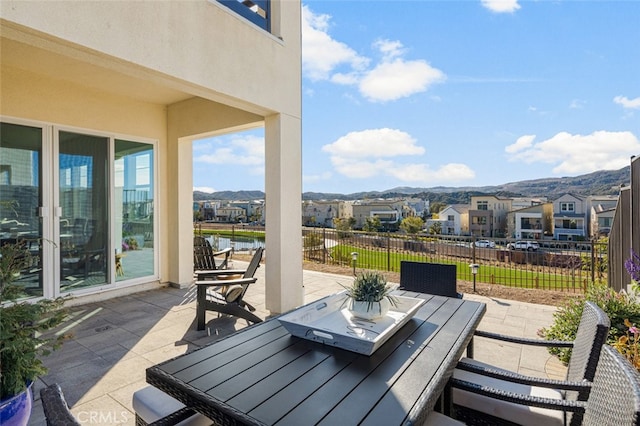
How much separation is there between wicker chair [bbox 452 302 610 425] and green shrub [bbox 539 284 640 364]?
113 centimetres

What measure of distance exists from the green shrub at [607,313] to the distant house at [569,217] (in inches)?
1700

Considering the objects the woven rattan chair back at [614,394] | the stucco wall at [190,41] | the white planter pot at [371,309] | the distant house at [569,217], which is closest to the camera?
the woven rattan chair back at [614,394]

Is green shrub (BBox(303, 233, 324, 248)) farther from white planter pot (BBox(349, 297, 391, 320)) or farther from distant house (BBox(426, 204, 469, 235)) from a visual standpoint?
distant house (BBox(426, 204, 469, 235))

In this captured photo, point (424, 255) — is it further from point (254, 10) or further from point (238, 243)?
point (254, 10)

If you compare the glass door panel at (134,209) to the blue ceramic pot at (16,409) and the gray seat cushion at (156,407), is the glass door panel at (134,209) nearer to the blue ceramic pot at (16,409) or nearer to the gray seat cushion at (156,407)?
the blue ceramic pot at (16,409)

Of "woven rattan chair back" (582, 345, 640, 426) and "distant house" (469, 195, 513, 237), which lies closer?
"woven rattan chair back" (582, 345, 640, 426)

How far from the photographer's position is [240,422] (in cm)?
117

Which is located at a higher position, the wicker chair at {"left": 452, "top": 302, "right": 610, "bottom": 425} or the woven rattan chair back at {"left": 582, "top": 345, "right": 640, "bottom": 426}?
the woven rattan chair back at {"left": 582, "top": 345, "right": 640, "bottom": 426}

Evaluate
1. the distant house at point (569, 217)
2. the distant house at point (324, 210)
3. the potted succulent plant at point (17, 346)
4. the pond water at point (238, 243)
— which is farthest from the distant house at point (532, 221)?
the potted succulent plant at point (17, 346)

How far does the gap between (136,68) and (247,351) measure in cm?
269

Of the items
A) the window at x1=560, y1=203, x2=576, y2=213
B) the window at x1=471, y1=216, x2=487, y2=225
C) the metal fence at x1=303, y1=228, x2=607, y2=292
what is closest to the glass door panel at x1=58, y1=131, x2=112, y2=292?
the metal fence at x1=303, y1=228, x2=607, y2=292

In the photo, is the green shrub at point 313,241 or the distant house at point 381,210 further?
the distant house at point 381,210

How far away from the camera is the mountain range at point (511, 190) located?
31750 mm

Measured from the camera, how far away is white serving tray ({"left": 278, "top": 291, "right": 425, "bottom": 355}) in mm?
1745
